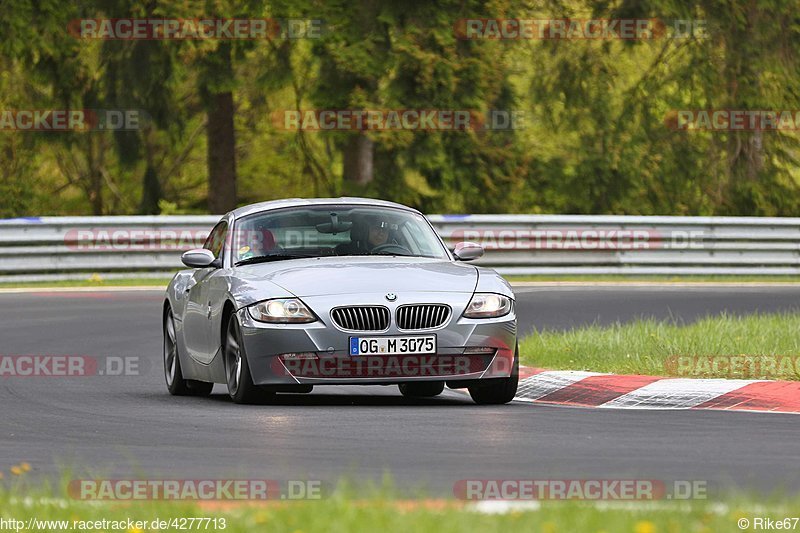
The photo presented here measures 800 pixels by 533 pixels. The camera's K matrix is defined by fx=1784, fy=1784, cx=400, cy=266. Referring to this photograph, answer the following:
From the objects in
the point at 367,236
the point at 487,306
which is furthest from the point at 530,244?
the point at 487,306

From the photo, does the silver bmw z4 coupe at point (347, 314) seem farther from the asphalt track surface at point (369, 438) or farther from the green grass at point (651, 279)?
the green grass at point (651, 279)

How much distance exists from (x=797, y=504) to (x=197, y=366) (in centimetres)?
698

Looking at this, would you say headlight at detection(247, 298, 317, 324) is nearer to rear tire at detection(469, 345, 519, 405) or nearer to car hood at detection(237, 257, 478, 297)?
car hood at detection(237, 257, 478, 297)

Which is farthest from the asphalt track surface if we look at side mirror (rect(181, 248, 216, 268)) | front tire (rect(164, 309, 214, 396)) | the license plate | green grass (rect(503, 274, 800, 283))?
green grass (rect(503, 274, 800, 283))

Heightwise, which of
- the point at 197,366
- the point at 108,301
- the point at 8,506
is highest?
the point at 8,506

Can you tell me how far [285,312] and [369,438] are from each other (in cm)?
197

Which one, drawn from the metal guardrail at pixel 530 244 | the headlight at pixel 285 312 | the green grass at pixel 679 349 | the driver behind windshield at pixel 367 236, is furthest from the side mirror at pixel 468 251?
the metal guardrail at pixel 530 244

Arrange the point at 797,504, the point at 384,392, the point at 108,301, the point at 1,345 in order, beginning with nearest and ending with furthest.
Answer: the point at 797,504
the point at 384,392
the point at 1,345
the point at 108,301

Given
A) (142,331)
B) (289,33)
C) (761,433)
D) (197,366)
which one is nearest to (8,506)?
(761,433)

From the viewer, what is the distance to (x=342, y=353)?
11.4 m

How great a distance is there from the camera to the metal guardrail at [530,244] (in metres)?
26.3

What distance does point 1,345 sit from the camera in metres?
17.0

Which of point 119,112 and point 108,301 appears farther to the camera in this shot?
point 119,112

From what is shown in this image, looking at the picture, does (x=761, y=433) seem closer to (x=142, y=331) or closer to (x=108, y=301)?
(x=142, y=331)
